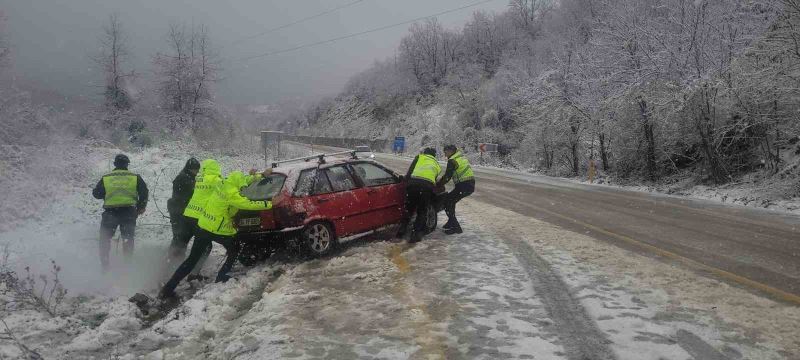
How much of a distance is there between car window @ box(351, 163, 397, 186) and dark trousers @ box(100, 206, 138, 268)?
360 cm

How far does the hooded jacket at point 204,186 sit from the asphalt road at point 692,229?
6001 mm

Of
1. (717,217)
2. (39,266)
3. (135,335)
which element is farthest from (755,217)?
(39,266)

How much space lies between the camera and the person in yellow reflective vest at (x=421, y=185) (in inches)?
337

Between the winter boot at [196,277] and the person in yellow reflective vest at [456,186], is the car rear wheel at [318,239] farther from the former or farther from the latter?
the person in yellow reflective vest at [456,186]

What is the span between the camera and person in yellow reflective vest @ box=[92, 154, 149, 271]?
8062 millimetres

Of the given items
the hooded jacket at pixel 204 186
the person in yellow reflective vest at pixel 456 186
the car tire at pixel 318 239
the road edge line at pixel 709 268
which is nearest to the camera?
the road edge line at pixel 709 268

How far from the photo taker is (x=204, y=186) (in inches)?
274

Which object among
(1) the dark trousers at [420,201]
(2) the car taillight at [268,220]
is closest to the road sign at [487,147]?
(1) the dark trousers at [420,201]

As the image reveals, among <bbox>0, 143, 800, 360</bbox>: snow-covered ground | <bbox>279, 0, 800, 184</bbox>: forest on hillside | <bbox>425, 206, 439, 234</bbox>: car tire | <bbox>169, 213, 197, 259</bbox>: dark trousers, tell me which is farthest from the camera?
<bbox>279, 0, 800, 184</bbox>: forest on hillside

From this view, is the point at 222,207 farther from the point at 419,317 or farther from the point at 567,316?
the point at 567,316

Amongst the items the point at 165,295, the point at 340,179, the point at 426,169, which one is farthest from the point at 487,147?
the point at 165,295

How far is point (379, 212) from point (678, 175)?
16342mm

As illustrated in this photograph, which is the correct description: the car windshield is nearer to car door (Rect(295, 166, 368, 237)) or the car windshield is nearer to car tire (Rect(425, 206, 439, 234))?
car door (Rect(295, 166, 368, 237))

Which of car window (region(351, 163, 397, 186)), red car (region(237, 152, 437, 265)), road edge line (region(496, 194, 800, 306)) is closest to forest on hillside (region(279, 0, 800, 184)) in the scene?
road edge line (region(496, 194, 800, 306))
